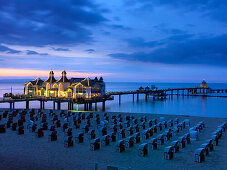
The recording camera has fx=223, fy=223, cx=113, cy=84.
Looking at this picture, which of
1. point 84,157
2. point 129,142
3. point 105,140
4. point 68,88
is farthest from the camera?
point 68,88

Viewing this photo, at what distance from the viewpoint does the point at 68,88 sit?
50.1 m

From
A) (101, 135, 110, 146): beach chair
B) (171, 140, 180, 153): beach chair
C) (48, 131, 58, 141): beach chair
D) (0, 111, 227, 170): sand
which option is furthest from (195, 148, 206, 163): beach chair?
(48, 131, 58, 141): beach chair

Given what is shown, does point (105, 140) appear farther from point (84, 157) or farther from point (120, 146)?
point (84, 157)

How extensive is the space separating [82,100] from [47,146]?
3201 cm

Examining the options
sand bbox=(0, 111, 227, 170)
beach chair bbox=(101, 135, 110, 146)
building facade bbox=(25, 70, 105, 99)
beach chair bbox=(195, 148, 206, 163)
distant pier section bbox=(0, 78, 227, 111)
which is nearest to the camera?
sand bbox=(0, 111, 227, 170)

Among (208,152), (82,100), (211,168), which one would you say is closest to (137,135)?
(208,152)

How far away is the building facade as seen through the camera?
48.3 meters

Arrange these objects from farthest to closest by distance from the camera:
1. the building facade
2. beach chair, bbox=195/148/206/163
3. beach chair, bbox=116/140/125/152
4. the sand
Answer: the building facade < beach chair, bbox=116/140/125/152 < beach chair, bbox=195/148/206/163 < the sand

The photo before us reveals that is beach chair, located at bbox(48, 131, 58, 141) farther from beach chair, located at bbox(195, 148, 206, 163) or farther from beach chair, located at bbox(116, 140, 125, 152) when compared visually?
beach chair, located at bbox(195, 148, 206, 163)

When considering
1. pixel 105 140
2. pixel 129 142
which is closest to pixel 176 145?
pixel 129 142

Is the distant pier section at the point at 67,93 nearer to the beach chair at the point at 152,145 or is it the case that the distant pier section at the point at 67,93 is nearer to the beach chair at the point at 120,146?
the beach chair at the point at 152,145

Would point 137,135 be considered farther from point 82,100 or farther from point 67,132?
point 82,100

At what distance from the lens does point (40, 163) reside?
1060 centimetres

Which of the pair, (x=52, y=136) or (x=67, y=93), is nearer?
(x=52, y=136)
